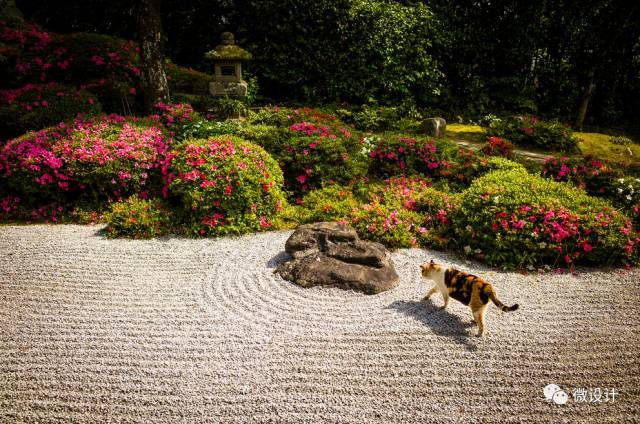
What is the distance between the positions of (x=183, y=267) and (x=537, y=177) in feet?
20.5

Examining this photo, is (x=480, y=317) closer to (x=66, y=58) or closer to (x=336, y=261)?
(x=336, y=261)

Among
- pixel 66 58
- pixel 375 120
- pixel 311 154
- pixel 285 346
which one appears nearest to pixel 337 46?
pixel 375 120

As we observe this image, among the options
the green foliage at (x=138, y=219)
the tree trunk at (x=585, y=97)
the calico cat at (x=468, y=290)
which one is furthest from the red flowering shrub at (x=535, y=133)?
the green foliage at (x=138, y=219)

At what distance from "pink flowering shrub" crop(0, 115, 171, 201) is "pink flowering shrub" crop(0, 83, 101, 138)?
1154 mm

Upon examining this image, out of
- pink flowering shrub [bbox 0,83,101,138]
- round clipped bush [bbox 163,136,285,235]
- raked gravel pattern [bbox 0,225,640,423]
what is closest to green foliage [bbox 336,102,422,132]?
round clipped bush [bbox 163,136,285,235]

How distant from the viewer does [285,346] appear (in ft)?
13.6

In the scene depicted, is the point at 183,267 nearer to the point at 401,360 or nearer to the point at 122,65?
the point at 401,360

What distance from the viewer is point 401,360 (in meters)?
3.96

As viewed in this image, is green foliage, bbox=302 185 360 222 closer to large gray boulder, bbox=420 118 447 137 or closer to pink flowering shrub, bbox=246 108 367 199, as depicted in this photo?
pink flowering shrub, bbox=246 108 367 199

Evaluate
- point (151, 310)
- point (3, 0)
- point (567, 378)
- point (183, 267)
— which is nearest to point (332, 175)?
point (183, 267)

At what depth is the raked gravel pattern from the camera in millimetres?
3471

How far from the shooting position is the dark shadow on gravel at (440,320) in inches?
167
